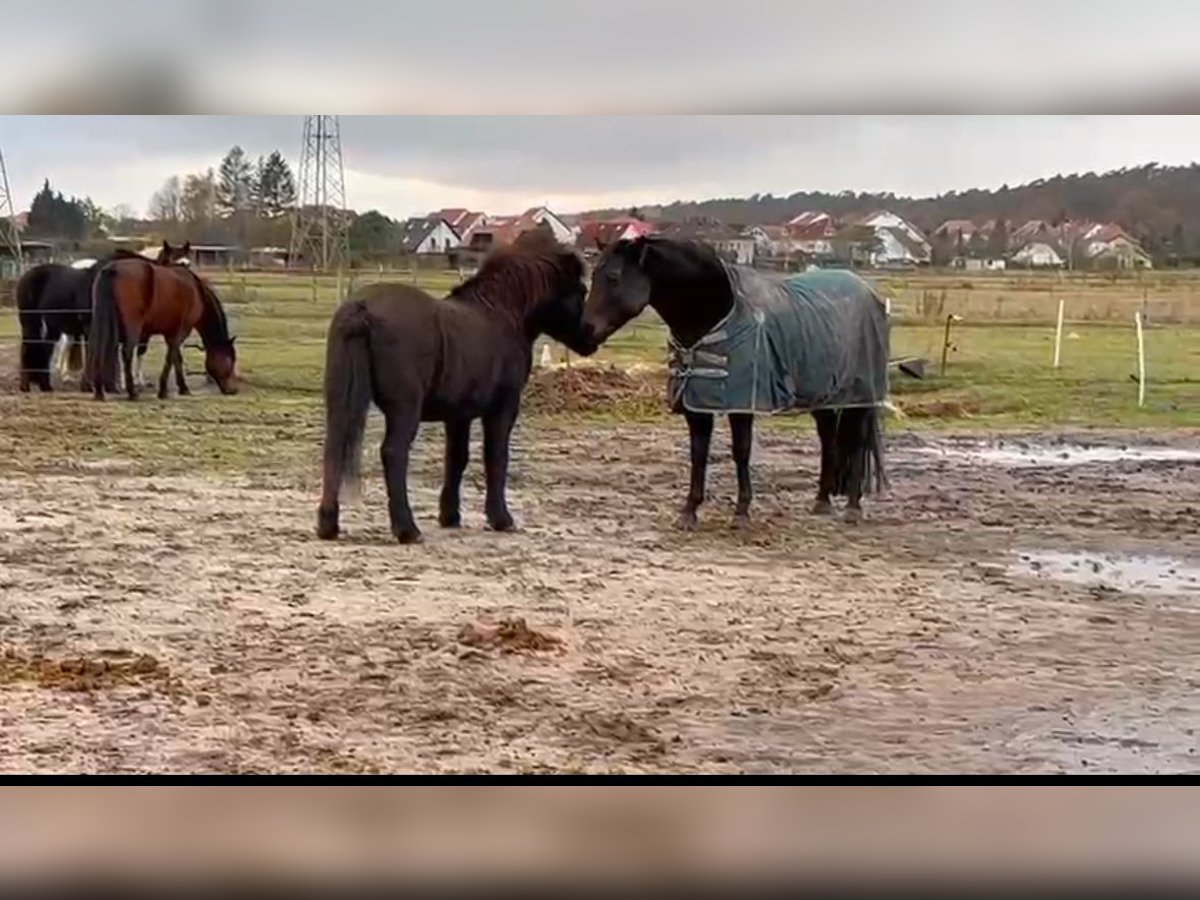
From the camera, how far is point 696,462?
1.98m

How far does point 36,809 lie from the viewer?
1.93 m

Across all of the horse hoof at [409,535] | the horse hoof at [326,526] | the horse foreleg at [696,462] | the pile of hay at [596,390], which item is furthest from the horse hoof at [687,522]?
the horse hoof at [326,526]

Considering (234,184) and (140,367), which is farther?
(140,367)

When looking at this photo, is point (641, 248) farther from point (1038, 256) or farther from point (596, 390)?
point (1038, 256)

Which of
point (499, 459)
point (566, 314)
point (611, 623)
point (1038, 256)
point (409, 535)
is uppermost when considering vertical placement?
point (1038, 256)

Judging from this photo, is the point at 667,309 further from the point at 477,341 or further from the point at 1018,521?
the point at 1018,521

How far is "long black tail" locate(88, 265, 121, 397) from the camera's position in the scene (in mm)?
1975

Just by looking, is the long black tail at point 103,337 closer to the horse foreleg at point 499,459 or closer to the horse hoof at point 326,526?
the horse hoof at point 326,526

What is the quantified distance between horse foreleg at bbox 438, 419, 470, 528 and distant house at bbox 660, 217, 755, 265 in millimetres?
408

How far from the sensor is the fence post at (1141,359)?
1.93m

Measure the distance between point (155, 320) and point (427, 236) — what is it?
1.40ft

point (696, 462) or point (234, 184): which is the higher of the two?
point (234, 184)

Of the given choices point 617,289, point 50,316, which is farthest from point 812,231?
point 50,316
